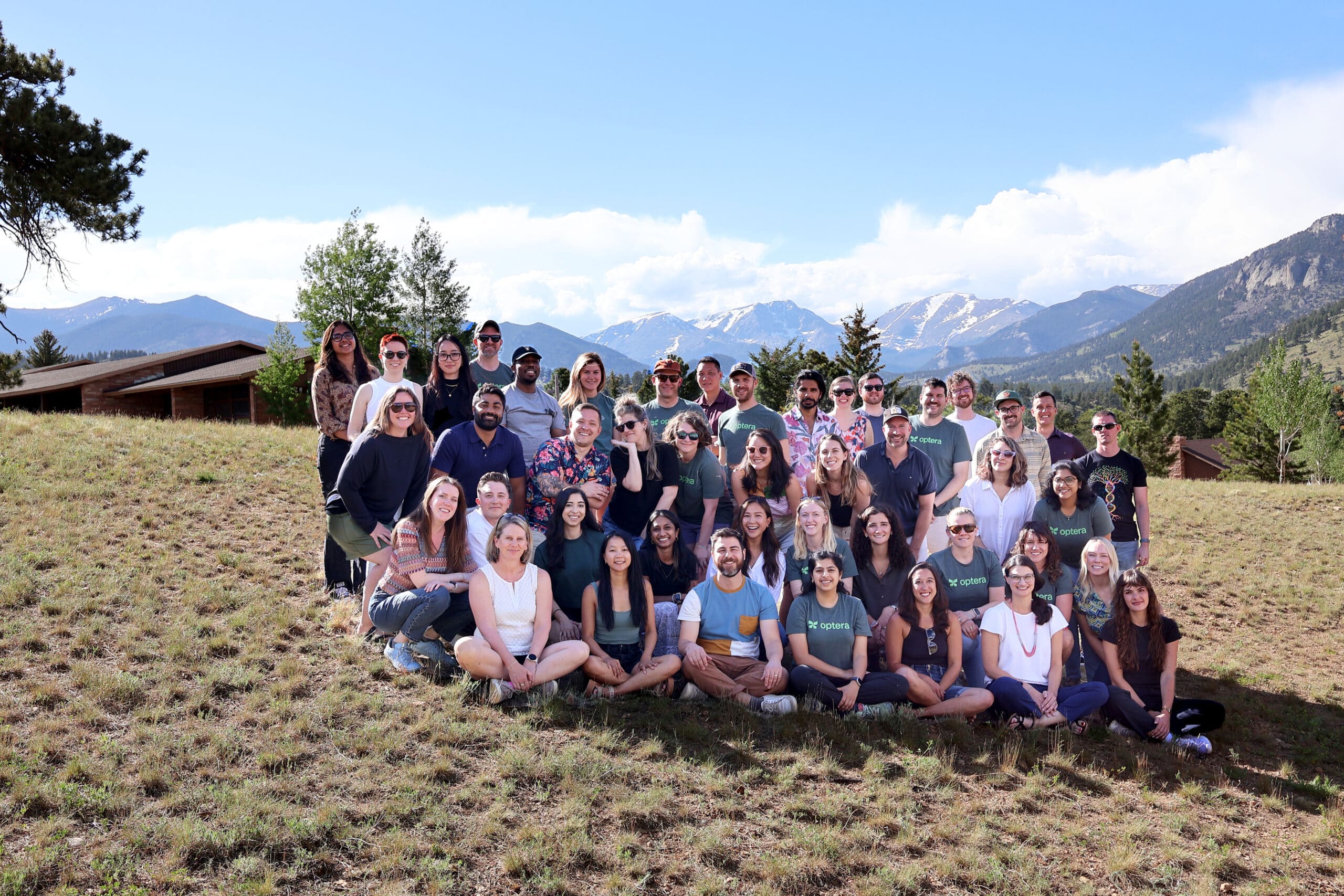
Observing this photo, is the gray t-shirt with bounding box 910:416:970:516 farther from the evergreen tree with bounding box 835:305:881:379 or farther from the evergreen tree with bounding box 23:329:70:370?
the evergreen tree with bounding box 23:329:70:370

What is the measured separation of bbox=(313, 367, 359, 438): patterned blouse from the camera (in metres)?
7.37

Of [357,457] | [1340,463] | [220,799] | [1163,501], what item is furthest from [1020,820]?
[1340,463]

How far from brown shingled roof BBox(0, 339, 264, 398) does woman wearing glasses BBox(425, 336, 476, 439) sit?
3464 centimetres

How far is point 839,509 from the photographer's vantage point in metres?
6.82

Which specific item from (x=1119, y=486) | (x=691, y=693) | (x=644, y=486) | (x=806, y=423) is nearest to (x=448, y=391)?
(x=644, y=486)

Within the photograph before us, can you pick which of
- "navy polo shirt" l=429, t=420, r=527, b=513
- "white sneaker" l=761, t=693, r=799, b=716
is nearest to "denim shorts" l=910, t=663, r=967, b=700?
"white sneaker" l=761, t=693, r=799, b=716

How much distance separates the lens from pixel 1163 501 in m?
18.0

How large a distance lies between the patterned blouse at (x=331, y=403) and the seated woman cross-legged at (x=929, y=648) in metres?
5.13

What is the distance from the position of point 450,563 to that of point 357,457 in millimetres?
1134

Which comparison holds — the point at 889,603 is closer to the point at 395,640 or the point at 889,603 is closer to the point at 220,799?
the point at 395,640

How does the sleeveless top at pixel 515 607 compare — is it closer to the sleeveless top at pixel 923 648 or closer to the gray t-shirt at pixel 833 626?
the gray t-shirt at pixel 833 626

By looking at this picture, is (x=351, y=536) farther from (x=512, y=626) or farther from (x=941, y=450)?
(x=941, y=450)

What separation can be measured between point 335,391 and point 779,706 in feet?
15.8

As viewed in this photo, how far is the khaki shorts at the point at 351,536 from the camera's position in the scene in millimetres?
6520
